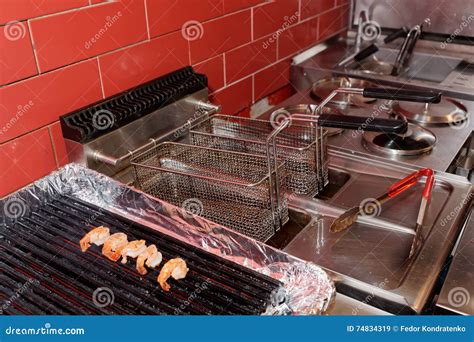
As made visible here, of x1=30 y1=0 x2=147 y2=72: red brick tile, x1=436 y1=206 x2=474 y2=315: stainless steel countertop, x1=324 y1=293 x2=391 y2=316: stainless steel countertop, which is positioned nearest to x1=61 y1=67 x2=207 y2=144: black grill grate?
x1=30 y1=0 x2=147 y2=72: red brick tile

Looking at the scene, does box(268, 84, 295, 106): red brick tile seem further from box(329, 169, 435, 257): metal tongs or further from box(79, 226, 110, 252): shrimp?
box(79, 226, 110, 252): shrimp

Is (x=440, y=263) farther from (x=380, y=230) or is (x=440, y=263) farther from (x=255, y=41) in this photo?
(x=255, y=41)

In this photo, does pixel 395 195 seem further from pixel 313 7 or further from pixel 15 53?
pixel 313 7

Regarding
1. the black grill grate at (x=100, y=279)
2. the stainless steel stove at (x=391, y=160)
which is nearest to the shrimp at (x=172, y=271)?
the black grill grate at (x=100, y=279)

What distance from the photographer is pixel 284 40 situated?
1.59m

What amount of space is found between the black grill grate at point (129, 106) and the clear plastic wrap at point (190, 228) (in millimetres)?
77

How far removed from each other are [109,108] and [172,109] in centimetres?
16

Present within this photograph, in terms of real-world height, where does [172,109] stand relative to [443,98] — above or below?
above

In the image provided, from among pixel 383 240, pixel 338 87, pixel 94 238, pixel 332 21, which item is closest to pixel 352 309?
pixel 383 240

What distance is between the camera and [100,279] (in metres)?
0.77

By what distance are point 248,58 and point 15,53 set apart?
727 millimetres

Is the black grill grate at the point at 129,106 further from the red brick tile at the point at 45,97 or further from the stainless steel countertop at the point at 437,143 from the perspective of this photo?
the stainless steel countertop at the point at 437,143
